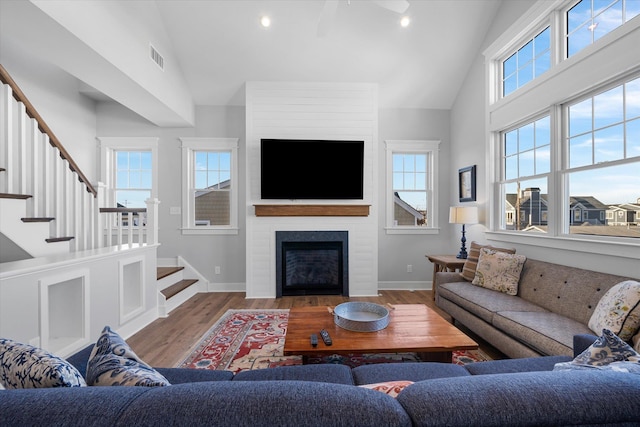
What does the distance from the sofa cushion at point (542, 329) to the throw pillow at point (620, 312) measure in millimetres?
152

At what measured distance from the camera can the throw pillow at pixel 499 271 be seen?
2732 mm

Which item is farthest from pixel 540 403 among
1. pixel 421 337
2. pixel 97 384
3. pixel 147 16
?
pixel 147 16

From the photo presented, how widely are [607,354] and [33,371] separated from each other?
1764 mm

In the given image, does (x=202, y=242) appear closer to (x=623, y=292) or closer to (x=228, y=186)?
(x=228, y=186)

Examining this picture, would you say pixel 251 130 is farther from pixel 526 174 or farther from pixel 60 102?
pixel 526 174

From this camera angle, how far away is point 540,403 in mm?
617

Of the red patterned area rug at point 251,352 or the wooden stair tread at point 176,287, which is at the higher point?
the wooden stair tread at point 176,287

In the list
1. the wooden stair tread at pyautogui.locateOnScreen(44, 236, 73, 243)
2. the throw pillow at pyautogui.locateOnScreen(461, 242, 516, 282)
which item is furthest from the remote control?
the wooden stair tread at pyautogui.locateOnScreen(44, 236, 73, 243)

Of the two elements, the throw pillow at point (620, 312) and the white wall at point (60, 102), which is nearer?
the throw pillow at point (620, 312)

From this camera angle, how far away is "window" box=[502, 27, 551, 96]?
286 centimetres

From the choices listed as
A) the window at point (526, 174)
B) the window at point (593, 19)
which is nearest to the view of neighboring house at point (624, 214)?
the window at point (526, 174)

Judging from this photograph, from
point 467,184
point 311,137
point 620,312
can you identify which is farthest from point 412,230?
point 620,312

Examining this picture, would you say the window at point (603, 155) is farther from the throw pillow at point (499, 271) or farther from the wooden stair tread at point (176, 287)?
the wooden stair tread at point (176, 287)

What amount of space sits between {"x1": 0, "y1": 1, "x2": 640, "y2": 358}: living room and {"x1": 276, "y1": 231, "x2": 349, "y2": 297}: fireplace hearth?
9.3 inches
